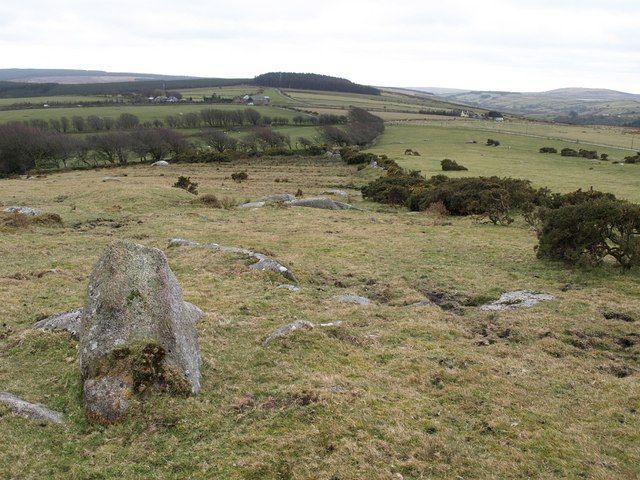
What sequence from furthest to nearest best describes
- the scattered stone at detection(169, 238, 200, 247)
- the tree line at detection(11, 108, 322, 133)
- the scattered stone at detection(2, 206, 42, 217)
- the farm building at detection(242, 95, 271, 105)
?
the farm building at detection(242, 95, 271, 105), the tree line at detection(11, 108, 322, 133), the scattered stone at detection(2, 206, 42, 217), the scattered stone at detection(169, 238, 200, 247)

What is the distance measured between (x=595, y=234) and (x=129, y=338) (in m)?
18.6

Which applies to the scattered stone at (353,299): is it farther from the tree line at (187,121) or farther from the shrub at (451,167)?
the tree line at (187,121)

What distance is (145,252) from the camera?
37.7 ft

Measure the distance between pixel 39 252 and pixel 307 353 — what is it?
17768mm

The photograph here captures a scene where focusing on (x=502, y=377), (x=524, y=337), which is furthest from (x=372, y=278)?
(x=502, y=377)

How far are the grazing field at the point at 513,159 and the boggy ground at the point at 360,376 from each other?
92.4 feet

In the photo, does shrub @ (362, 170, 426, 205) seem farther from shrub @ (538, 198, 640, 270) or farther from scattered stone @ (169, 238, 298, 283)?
scattered stone @ (169, 238, 298, 283)

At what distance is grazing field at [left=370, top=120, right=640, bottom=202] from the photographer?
49.6 meters

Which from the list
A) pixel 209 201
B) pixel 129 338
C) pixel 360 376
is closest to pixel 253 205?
pixel 209 201

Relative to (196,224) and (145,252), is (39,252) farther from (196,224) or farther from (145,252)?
(145,252)

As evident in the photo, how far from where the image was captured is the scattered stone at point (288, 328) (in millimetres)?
13387

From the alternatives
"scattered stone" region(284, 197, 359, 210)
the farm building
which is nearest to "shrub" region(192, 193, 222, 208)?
"scattered stone" region(284, 197, 359, 210)

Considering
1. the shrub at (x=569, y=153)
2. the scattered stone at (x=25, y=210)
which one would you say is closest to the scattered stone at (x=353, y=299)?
the scattered stone at (x=25, y=210)

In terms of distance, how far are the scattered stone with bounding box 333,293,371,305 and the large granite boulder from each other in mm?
7206
